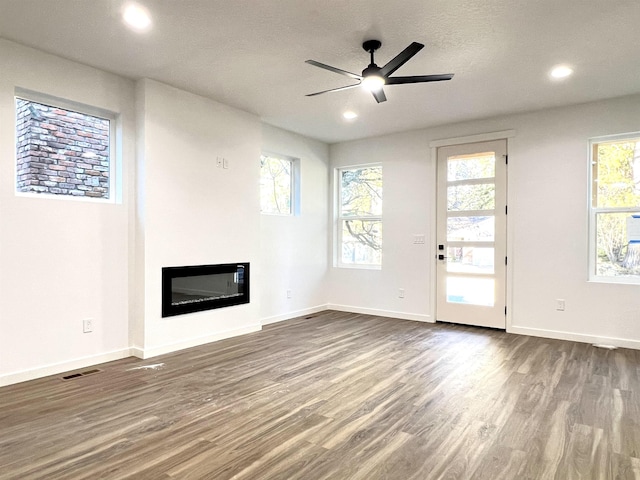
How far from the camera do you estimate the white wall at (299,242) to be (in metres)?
5.53

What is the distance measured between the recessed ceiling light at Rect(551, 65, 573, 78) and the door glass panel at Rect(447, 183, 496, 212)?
5.40ft

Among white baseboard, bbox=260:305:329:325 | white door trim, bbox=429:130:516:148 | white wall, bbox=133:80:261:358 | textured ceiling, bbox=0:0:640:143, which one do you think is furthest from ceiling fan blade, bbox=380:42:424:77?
white baseboard, bbox=260:305:329:325

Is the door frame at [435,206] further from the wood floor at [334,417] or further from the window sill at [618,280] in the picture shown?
the wood floor at [334,417]

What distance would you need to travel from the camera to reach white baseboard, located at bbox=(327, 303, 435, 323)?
223 inches

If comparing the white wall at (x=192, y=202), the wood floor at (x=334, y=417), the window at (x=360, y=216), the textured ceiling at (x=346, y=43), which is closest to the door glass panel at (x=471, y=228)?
the window at (x=360, y=216)

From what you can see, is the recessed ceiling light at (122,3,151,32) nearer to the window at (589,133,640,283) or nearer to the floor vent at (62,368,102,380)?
the floor vent at (62,368,102,380)

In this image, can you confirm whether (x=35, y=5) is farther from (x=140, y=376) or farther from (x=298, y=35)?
(x=140, y=376)

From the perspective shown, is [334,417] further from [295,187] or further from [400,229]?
[295,187]

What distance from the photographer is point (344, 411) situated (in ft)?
8.91

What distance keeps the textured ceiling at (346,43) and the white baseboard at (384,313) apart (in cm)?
288

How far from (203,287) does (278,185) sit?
6.73ft

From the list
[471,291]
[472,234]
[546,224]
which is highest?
[546,224]

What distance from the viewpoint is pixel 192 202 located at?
4297 mm

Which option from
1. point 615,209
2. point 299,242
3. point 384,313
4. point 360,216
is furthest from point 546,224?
point 299,242
